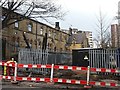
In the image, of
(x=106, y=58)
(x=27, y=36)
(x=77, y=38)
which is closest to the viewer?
(x=106, y=58)

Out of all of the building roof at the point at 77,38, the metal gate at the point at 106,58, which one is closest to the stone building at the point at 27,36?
the building roof at the point at 77,38

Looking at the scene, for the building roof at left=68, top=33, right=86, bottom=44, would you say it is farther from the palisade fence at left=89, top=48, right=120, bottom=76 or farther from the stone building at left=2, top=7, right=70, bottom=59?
the palisade fence at left=89, top=48, right=120, bottom=76

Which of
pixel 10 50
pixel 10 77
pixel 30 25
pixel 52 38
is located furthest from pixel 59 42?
pixel 10 77

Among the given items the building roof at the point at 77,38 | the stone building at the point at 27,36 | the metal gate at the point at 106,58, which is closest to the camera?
the metal gate at the point at 106,58

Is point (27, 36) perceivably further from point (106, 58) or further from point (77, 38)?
point (77, 38)

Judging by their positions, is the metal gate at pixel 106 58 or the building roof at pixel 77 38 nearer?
the metal gate at pixel 106 58

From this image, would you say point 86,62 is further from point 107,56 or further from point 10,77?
point 10,77

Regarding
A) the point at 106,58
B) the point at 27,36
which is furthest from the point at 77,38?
the point at 106,58

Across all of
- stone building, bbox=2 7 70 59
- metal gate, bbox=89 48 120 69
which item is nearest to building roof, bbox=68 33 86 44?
stone building, bbox=2 7 70 59

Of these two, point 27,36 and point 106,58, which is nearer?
point 106,58

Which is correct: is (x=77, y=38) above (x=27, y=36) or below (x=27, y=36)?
above

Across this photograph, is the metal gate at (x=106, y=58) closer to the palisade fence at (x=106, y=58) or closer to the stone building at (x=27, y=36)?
the palisade fence at (x=106, y=58)

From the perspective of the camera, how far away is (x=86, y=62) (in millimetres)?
25344

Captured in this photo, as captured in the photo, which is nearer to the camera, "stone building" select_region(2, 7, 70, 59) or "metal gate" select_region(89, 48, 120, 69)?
"metal gate" select_region(89, 48, 120, 69)
